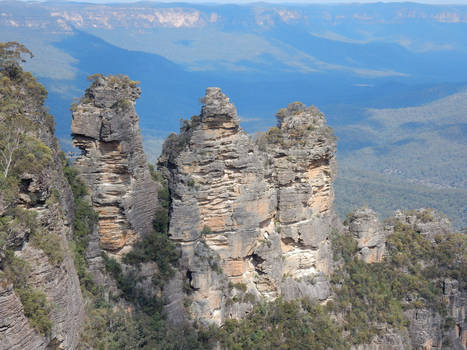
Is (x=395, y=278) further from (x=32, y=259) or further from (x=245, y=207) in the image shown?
(x=32, y=259)

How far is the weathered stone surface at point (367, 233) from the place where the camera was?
1543 inches

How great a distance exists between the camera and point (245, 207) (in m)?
31.4

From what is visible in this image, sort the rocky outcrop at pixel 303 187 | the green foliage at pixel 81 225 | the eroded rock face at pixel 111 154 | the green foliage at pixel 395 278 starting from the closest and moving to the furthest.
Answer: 1. the green foliage at pixel 81 225
2. the eroded rock face at pixel 111 154
3. the rocky outcrop at pixel 303 187
4. the green foliage at pixel 395 278

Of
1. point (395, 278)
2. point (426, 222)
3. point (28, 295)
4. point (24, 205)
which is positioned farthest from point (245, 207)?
point (426, 222)

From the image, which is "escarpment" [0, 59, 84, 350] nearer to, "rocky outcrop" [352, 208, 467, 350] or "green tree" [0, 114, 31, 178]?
"green tree" [0, 114, 31, 178]

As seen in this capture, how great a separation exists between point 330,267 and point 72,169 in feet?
57.8

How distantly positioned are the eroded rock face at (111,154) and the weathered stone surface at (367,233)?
17035mm

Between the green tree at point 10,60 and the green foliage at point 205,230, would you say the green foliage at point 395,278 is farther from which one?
the green tree at point 10,60

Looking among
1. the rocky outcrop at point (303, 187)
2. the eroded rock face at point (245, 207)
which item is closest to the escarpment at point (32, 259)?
the eroded rock face at point (245, 207)

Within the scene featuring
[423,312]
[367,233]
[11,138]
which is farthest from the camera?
[367,233]

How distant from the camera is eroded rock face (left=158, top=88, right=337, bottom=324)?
99.0 feet

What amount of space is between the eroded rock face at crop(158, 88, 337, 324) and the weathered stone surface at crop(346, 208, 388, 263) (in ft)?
13.3

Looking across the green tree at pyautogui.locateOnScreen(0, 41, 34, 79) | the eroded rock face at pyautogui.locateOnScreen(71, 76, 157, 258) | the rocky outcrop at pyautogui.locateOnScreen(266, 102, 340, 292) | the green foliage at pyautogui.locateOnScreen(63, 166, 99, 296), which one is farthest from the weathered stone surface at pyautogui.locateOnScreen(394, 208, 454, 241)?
the green tree at pyautogui.locateOnScreen(0, 41, 34, 79)

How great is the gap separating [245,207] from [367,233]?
39.4 ft
